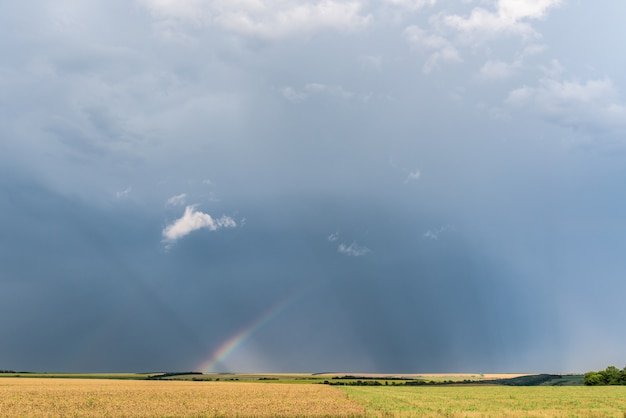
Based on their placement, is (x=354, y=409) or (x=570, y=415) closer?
(x=570, y=415)

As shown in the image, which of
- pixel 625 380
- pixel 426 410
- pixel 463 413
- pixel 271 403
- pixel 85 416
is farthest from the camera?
pixel 625 380

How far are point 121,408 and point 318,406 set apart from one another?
17497 mm

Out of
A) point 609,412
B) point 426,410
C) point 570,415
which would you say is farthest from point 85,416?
point 609,412

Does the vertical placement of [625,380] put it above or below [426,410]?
above

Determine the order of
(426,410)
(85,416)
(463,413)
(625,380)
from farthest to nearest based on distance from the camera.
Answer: (625,380)
(426,410)
(463,413)
(85,416)

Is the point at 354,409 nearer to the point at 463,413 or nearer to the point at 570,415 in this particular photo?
the point at 463,413

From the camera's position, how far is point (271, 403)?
4688cm

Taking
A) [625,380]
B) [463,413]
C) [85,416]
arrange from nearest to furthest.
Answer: [85,416] → [463,413] → [625,380]

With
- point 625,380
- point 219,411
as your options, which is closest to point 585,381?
point 625,380

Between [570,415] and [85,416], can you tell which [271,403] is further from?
[570,415]

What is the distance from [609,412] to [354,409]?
21.9 m

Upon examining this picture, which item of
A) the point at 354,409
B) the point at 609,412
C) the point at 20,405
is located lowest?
the point at 609,412

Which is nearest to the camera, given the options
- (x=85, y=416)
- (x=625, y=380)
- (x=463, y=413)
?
(x=85, y=416)

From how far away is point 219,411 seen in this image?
1577 inches
